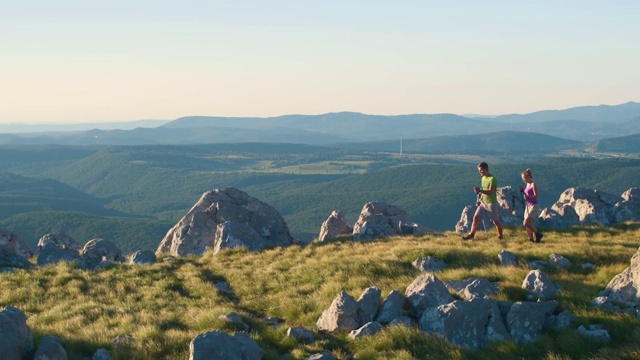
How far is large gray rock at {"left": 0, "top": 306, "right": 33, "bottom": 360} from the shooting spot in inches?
455

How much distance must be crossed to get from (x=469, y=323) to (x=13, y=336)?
10274mm

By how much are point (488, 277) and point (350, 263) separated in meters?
5.73

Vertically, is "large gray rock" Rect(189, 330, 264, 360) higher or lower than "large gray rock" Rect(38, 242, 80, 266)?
higher

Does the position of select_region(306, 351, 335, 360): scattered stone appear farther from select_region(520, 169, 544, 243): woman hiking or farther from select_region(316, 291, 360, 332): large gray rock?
select_region(520, 169, 544, 243): woman hiking

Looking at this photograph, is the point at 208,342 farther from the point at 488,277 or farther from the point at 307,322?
the point at 488,277

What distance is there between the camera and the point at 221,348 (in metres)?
11.6

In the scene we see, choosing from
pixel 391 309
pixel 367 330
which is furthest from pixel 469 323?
pixel 367 330

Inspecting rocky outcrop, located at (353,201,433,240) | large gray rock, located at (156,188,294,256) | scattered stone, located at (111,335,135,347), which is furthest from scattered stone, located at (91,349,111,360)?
rocky outcrop, located at (353,201,433,240)

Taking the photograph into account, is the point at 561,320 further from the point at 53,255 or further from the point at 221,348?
the point at 53,255

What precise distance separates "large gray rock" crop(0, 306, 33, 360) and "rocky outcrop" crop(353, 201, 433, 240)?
840 inches

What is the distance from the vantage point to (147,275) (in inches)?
931

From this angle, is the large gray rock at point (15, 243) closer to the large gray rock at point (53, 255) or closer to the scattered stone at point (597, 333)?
the large gray rock at point (53, 255)

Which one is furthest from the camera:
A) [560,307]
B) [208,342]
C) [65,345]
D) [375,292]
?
[375,292]

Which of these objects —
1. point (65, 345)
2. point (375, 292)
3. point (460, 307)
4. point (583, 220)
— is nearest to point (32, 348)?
point (65, 345)
